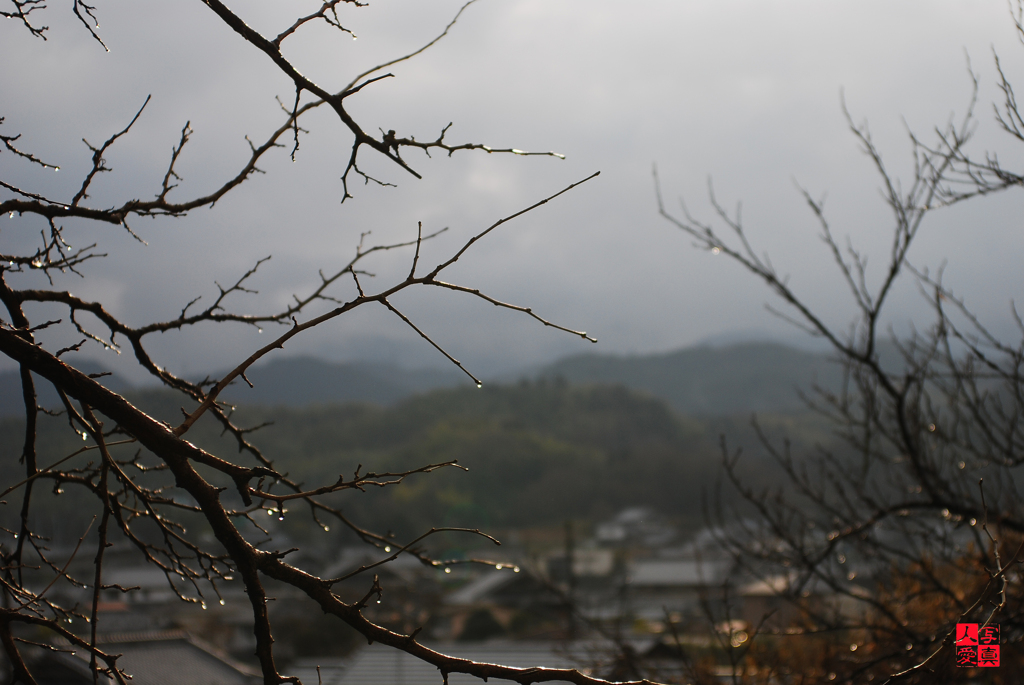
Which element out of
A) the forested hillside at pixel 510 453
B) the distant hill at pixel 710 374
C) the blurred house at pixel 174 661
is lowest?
the blurred house at pixel 174 661

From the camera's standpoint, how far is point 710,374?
74875mm

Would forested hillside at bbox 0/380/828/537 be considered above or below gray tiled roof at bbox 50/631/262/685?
above

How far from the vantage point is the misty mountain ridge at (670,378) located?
41531 mm

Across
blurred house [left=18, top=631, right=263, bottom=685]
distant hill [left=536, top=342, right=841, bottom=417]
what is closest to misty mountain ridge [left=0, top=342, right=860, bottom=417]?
distant hill [left=536, top=342, right=841, bottom=417]

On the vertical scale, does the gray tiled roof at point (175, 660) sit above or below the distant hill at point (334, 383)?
below

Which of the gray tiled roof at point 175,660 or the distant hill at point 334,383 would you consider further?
the distant hill at point 334,383

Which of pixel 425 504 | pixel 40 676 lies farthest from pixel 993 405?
pixel 425 504

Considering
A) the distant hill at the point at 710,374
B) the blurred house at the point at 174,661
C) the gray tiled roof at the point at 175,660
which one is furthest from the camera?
the distant hill at the point at 710,374

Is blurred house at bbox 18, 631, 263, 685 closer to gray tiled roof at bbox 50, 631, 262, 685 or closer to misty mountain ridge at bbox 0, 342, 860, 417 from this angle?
gray tiled roof at bbox 50, 631, 262, 685

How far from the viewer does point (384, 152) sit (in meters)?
2.23

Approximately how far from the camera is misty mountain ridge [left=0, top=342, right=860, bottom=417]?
41531 mm

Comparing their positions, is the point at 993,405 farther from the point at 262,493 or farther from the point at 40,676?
the point at 40,676

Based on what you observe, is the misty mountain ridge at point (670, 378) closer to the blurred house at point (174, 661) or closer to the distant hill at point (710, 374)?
the distant hill at point (710, 374)

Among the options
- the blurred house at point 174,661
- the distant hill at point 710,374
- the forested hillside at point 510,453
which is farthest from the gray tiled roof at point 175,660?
the distant hill at point 710,374
